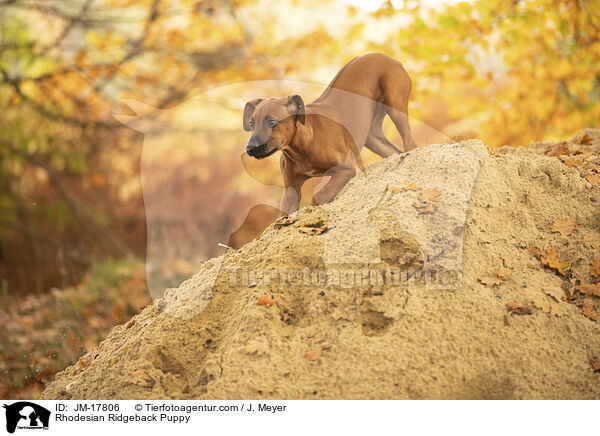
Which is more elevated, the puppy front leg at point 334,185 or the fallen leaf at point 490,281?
the puppy front leg at point 334,185

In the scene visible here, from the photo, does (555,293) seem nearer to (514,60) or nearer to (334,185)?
(334,185)

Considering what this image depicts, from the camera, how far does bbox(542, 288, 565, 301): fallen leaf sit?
3219 millimetres

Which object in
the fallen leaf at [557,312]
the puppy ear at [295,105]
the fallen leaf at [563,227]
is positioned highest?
the puppy ear at [295,105]

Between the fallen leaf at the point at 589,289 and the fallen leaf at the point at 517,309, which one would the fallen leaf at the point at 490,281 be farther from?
the fallen leaf at the point at 589,289

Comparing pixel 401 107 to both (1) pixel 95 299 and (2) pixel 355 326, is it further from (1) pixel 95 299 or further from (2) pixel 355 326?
(1) pixel 95 299

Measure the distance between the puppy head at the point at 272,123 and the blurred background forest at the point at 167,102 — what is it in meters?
1.50

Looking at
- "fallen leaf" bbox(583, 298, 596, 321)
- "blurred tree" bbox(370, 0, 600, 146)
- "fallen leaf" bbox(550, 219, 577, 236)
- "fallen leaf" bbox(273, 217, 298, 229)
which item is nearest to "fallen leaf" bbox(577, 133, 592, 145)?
"blurred tree" bbox(370, 0, 600, 146)

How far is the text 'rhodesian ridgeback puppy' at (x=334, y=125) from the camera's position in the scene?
3375 mm

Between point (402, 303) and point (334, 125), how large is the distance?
1489 mm

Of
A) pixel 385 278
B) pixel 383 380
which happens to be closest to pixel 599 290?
pixel 385 278

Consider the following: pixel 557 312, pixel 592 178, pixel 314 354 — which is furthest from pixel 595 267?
pixel 314 354

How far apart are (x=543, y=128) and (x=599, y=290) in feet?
16.6

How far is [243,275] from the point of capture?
11.5 feet
